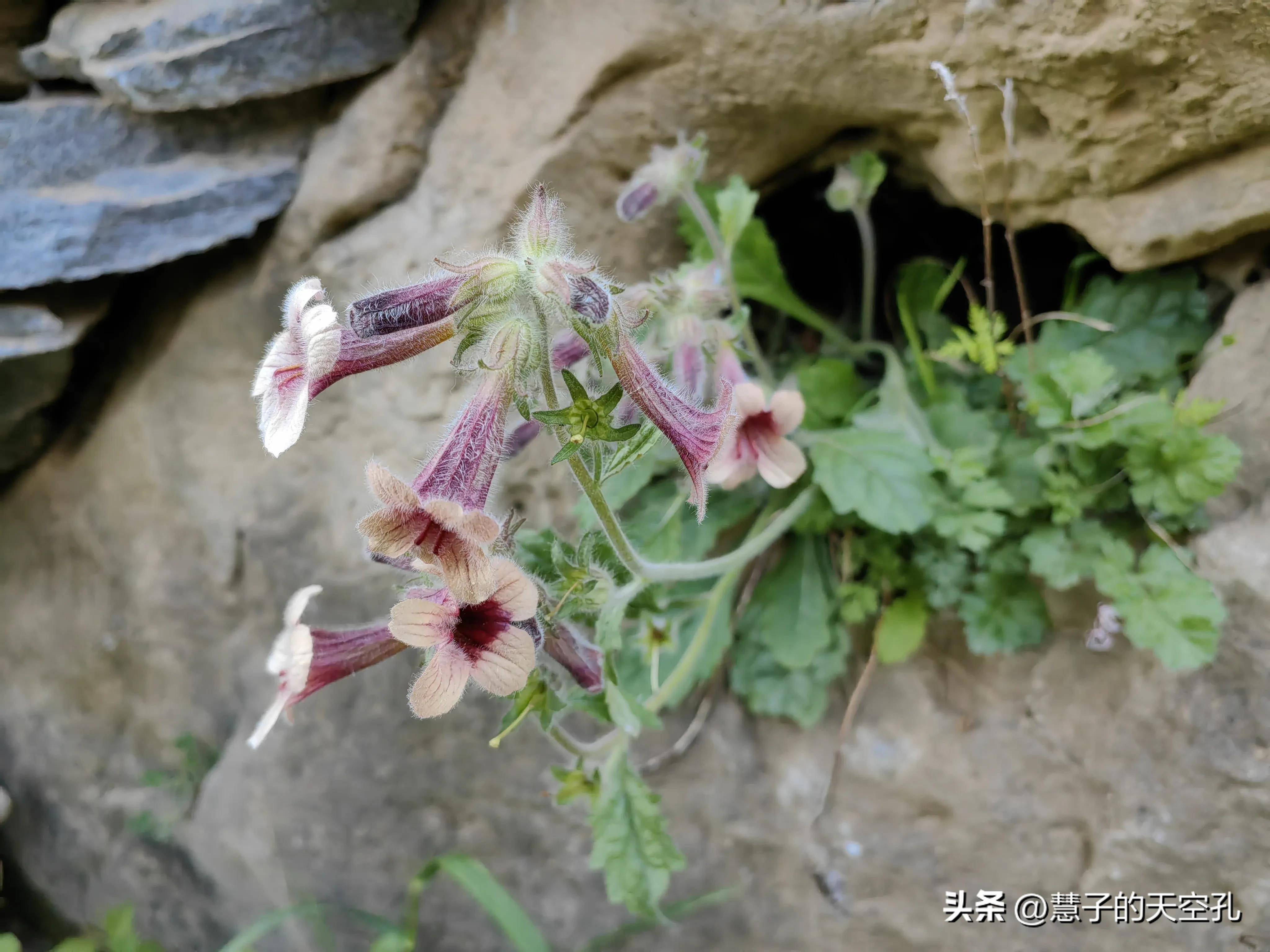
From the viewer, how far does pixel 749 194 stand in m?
1.97

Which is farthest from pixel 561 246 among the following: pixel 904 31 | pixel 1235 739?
pixel 1235 739

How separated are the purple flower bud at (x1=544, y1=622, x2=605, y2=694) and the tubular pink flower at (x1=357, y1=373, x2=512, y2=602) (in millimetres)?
300

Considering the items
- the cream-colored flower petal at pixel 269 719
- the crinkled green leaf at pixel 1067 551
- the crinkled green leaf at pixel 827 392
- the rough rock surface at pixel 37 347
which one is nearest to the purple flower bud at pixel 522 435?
the cream-colored flower petal at pixel 269 719

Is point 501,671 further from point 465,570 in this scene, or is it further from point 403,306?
point 403,306

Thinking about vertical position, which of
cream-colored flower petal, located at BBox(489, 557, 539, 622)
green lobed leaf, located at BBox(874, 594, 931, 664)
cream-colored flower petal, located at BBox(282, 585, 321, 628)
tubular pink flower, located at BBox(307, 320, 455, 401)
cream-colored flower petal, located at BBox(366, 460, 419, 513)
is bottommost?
green lobed leaf, located at BBox(874, 594, 931, 664)

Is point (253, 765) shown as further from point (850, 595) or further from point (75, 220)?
point (850, 595)

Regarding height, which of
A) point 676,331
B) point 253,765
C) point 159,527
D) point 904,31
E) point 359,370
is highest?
point 359,370

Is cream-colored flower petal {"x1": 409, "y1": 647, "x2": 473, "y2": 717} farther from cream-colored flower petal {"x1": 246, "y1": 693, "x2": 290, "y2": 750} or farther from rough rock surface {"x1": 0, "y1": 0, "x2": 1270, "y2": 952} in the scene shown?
rough rock surface {"x1": 0, "y1": 0, "x2": 1270, "y2": 952}

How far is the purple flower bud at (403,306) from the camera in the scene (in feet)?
3.87

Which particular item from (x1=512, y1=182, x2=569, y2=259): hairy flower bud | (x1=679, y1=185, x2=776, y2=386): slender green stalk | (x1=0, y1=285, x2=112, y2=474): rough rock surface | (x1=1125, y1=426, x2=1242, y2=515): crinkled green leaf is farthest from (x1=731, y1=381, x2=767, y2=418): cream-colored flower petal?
(x1=0, y1=285, x2=112, y2=474): rough rock surface

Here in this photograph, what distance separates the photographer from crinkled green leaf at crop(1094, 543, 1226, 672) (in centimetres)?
159

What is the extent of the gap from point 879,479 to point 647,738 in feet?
3.06

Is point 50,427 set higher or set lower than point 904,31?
lower

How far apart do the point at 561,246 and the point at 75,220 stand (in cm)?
172
